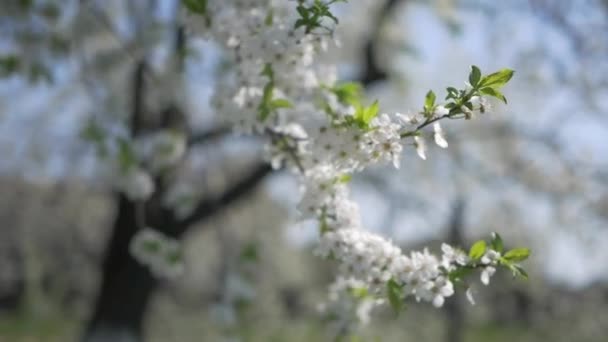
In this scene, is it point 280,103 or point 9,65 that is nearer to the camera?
point 280,103

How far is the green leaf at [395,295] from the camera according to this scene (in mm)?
1788

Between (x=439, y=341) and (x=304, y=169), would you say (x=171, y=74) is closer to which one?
(x=304, y=169)

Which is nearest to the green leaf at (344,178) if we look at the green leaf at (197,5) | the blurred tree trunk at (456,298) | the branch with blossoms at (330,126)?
the branch with blossoms at (330,126)

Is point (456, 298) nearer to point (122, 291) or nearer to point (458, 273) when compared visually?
point (122, 291)

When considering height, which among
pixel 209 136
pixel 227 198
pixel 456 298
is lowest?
pixel 456 298

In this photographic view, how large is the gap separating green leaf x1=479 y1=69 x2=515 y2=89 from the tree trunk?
197 inches

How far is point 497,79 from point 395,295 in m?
0.59

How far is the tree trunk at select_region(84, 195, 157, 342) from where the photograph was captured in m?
6.32

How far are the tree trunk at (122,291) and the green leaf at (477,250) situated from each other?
4.83m

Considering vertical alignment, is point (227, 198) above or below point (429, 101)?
below

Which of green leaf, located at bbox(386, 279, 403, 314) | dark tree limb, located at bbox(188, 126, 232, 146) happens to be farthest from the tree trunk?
green leaf, located at bbox(386, 279, 403, 314)

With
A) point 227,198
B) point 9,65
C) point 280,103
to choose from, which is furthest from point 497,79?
point 227,198

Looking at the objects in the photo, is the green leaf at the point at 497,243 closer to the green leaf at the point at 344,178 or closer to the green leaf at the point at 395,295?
the green leaf at the point at 395,295

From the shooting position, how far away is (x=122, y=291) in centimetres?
639
